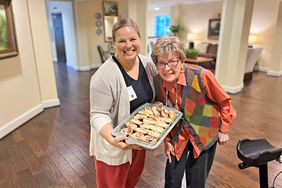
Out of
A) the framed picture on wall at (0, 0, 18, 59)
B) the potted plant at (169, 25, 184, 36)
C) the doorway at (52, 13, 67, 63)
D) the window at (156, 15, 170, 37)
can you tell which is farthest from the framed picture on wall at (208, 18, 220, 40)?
the framed picture on wall at (0, 0, 18, 59)

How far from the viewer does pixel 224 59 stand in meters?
4.96

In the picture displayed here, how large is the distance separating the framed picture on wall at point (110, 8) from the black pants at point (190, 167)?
7.47 metres

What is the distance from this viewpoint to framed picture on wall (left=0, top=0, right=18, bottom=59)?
118 inches

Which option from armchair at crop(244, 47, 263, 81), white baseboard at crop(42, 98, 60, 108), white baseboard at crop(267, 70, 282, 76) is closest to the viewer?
white baseboard at crop(42, 98, 60, 108)

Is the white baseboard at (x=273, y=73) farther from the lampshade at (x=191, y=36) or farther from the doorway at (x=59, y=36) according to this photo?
the doorway at (x=59, y=36)

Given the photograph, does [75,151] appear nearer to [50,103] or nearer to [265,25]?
[50,103]

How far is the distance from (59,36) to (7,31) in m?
6.08

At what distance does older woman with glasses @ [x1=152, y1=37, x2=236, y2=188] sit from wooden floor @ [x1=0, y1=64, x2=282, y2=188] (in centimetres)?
84

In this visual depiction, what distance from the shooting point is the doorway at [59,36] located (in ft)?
27.9

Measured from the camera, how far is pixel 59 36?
28.9ft

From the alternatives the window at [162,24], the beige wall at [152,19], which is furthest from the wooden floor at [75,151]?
the beige wall at [152,19]

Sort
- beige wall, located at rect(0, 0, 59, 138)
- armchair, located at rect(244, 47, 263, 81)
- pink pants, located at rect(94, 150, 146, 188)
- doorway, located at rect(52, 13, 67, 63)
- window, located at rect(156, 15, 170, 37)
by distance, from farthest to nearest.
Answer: window, located at rect(156, 15, 170, 37) < doorway, located at rect(52, 13, 67, 63) < armchair, located at rect(244, 47, 263, 81) < beige wall, located at rect(0, 0, 59, 138) < pink pants, located at rect(94, 150, 146, 188)

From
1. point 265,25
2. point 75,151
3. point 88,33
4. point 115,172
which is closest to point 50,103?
point 75,151

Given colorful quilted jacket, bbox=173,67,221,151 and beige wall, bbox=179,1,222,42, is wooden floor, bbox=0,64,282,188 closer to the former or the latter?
colorful quilted jacket, bbox=173,67,221,151
